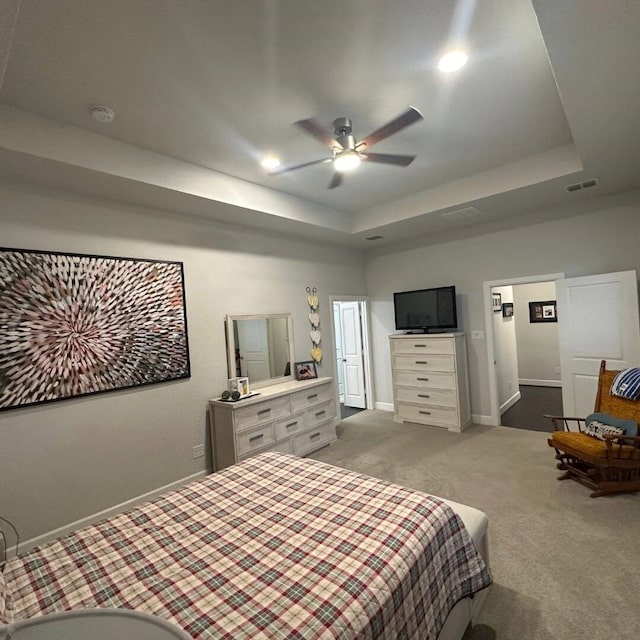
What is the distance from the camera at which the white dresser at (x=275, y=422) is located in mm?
3455

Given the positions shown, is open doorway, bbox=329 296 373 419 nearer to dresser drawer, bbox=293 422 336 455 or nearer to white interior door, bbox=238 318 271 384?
dresser drawer, bbox=293 422 336 455

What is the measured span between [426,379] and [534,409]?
6.57ft

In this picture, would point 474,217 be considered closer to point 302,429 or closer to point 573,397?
point 573,397

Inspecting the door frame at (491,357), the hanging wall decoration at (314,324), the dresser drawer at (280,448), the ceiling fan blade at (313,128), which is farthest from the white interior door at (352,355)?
the ceiling fan blade at (313,128)

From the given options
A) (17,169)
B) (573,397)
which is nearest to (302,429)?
(573,397)

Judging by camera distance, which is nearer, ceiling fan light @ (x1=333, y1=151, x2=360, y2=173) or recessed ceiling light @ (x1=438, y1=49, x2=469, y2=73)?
recessed ceiling light @ (x1=438, y1=49, x2=469, y2=73)

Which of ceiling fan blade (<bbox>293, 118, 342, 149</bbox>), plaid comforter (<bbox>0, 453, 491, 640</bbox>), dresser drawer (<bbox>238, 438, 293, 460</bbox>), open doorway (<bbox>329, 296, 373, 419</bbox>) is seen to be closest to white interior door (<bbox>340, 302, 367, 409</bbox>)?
open doorway (<bbox>329, 296, 373, 419</bbox>)

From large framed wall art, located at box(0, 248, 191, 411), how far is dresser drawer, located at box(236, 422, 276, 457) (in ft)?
2.72

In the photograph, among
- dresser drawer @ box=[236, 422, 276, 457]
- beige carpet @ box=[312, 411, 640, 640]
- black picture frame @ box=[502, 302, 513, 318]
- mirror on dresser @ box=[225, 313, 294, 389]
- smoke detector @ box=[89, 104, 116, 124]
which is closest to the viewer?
beige carpet @ box=[312, 411, 640, 640]

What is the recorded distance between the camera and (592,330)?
154 inches

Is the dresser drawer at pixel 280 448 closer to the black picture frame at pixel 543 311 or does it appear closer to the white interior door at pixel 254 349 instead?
the white interior door at pixel 254 349

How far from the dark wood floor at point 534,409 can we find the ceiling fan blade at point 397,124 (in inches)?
162

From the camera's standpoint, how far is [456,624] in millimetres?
1559

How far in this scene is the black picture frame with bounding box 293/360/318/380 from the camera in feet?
14.9
